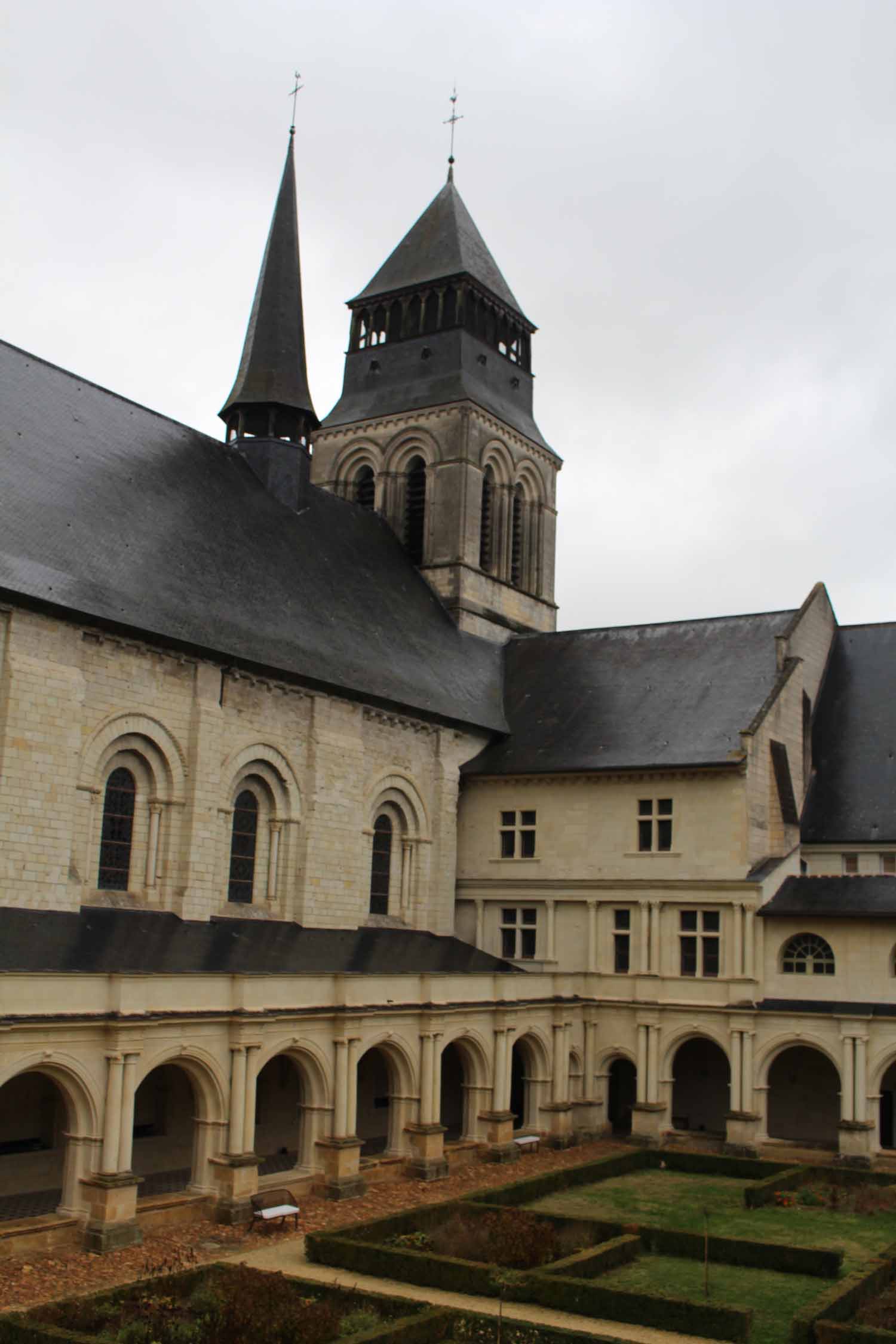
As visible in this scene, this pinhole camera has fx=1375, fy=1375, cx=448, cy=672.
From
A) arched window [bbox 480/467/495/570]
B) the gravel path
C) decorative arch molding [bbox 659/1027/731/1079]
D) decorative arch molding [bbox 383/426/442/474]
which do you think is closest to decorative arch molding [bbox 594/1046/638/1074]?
decorative arch molding [bbox 659/1027/731/1079]

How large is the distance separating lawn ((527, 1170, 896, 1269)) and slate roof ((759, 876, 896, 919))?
7.76 meters

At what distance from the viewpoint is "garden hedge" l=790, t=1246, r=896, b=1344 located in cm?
1916

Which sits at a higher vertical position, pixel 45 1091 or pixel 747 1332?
pixel 45 1091

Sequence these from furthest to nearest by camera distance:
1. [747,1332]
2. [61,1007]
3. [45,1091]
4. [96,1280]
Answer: [45,1091]
[61,1007]
[96,1280]
[747,1332]

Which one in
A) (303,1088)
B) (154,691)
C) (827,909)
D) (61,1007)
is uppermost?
(154,691)

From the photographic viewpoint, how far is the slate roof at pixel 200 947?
26562 mm

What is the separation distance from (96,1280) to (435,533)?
105 feet

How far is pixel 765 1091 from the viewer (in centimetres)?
3800

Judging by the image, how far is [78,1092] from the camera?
24.8m

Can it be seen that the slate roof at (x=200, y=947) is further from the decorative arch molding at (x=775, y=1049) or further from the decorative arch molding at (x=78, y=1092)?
the decorative arch molding at (x=775, y=1049)

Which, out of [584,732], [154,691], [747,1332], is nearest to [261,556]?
[154,691]

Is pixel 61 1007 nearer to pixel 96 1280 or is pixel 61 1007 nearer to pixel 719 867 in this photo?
pixel 96 1280

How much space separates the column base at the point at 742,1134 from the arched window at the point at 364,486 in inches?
1031

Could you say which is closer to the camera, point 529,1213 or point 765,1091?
point 529,1213
